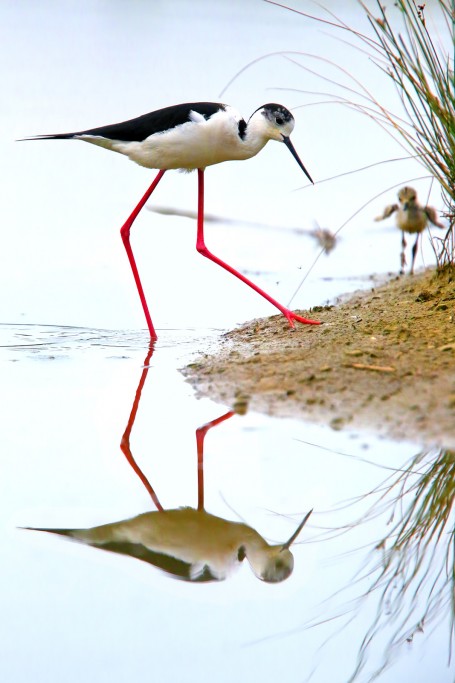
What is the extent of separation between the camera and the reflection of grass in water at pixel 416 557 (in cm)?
224

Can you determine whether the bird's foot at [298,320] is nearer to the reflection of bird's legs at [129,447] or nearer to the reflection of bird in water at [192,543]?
the reflection of bird's legs at [129,447]

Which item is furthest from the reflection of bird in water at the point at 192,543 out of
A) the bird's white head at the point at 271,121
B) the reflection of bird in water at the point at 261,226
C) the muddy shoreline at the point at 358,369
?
the reflection of bird in water at the point at 261,226

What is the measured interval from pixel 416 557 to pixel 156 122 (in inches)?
120

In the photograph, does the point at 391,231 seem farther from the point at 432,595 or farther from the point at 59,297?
the point at 432,595

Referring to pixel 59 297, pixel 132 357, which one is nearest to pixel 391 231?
pixel 59 297

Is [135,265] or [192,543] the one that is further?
[135,265]

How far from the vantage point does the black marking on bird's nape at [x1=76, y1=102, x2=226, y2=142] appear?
4898mm

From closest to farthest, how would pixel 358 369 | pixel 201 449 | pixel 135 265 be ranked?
pixel 201 449
pixel 358 369
pixel 135 265

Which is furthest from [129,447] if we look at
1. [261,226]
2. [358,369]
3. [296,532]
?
[261,226]

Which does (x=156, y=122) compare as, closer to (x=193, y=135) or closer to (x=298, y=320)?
(x=193, y=135)

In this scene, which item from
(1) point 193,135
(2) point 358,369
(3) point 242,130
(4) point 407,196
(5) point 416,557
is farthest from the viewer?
(4) point 407,196

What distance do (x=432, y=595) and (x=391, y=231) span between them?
6021mm

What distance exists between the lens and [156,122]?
4961 millimetres

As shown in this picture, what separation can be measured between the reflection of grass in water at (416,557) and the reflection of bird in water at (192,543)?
25cm
